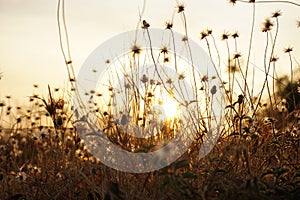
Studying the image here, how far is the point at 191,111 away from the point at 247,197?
1.38 m

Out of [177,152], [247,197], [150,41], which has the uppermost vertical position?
[150,41]

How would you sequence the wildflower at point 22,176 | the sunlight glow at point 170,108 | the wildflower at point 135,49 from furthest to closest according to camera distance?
1. the sunlight glow at point 170,108
2. the wildflower at point 135,49
3. the wildflower at point 22,176

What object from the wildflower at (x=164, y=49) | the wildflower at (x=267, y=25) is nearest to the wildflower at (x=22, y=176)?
the wildflower at (x=164, y=49)

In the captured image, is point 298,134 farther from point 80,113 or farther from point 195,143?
point 80,113

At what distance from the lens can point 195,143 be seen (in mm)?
3084

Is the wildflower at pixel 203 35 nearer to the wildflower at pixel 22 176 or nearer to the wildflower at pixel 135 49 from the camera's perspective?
the wildflower at pixel 135 49

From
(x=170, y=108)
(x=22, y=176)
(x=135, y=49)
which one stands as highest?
(x=135, y=49)

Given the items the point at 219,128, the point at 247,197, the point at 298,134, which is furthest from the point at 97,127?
the point at 247,197

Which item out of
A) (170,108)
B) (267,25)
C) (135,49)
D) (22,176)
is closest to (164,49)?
(135,49)

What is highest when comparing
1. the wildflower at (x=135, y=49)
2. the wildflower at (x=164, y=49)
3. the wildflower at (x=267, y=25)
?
the wildflower at (x=267, y=25)

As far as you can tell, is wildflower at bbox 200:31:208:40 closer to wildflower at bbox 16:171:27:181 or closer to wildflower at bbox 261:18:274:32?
wildflower at bbox 261:18:274:32

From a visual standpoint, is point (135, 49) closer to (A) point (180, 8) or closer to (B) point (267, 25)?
(A) point (180, 8)

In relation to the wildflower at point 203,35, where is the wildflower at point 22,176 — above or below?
below

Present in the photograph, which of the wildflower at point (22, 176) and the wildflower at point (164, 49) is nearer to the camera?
the wildflower at point (22, 176)
